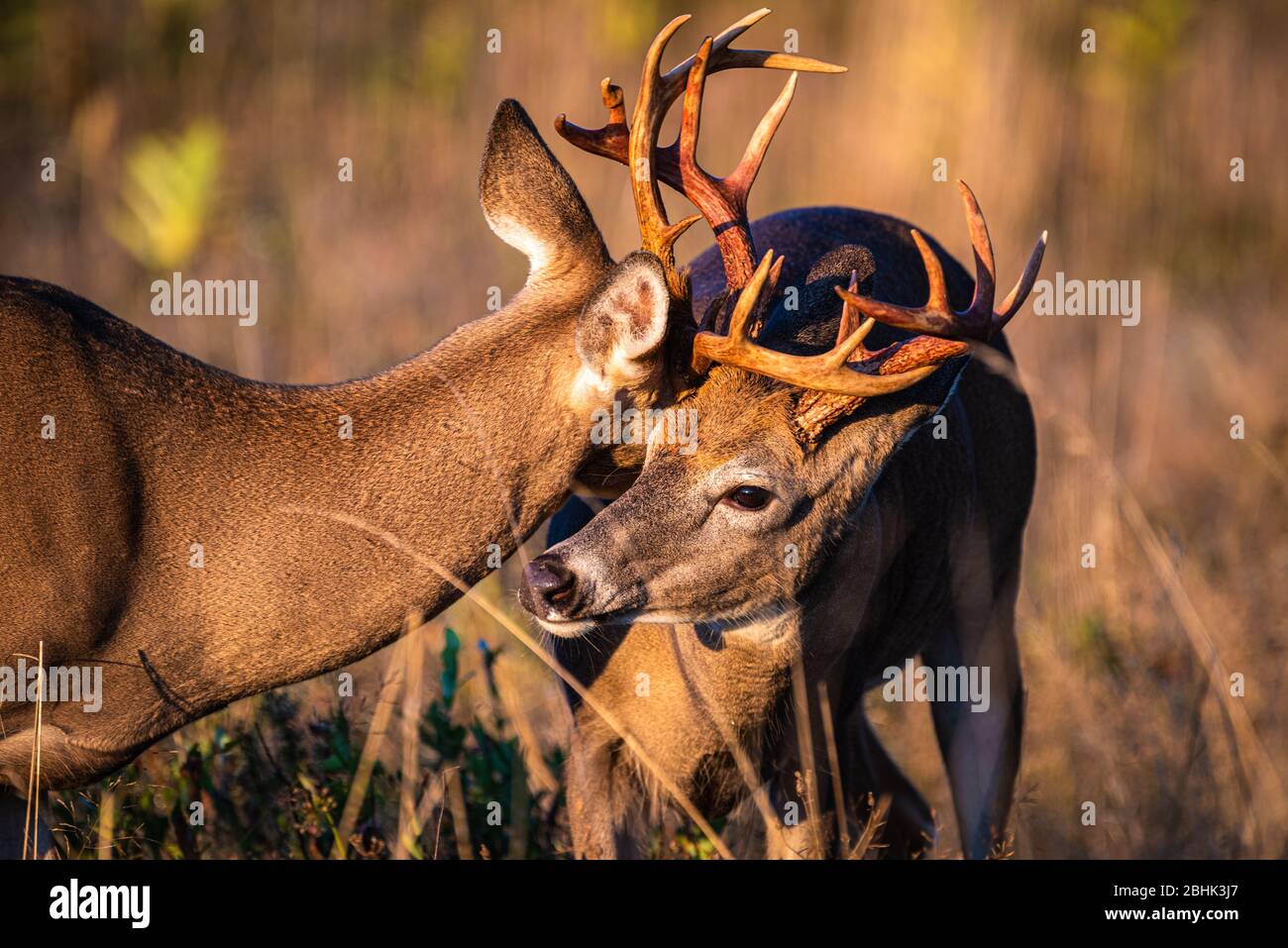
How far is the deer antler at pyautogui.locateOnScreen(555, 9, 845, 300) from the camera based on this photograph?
12.4 ft

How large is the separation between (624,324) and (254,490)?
90 cm

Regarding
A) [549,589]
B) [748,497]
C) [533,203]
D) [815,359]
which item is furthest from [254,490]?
[815,359]

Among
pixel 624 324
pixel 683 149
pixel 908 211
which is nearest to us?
pixel 624 324

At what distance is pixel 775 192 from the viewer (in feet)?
34.3

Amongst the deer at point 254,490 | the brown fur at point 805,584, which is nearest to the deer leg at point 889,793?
the brown fur at point 805,584

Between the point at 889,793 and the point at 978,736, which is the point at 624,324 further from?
the point at 978,736

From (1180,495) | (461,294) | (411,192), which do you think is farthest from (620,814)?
(411,192)

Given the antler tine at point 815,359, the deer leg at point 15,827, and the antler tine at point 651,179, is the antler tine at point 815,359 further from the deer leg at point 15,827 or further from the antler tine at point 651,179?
the deer leg at point 15,827

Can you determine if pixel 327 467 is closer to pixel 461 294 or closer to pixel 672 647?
pixel 672 647

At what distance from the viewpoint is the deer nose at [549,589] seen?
11.5ft

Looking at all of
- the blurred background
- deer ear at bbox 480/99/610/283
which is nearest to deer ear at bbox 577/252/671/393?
deer ear at bbox 480/99/610/283

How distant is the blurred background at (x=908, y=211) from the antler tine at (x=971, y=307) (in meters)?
1.51

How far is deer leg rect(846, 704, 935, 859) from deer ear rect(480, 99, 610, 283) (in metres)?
1.82

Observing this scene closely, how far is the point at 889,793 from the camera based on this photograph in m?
5.12
